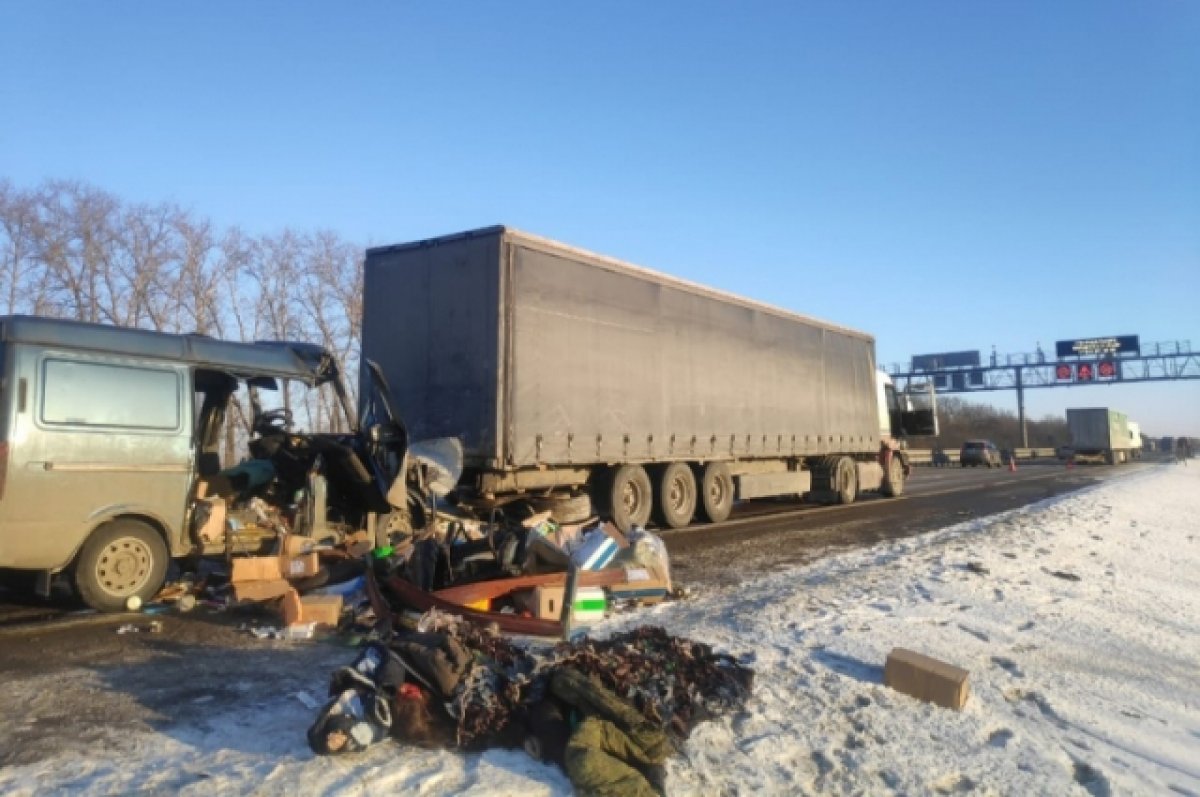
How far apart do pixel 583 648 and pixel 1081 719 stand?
2.76 meters

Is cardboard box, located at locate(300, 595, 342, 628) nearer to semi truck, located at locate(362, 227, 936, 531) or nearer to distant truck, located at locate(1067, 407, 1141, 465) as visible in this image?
semi truck, located at locate(362, 227, 936, 531)

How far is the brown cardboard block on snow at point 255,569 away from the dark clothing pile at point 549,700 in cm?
313

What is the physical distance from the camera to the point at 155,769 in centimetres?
344

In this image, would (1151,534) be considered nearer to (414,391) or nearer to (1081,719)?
(1081,719)

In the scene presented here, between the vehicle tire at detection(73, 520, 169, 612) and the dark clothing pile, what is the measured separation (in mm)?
3596

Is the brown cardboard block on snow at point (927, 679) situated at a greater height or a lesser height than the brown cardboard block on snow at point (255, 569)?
lesser

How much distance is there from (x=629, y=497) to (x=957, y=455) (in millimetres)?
47264

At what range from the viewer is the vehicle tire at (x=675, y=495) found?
1302 cm

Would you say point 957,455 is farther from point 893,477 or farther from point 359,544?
point 359,544

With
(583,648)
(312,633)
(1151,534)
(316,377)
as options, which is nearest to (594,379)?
(316,377)

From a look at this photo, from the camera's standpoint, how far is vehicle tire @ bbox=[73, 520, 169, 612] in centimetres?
637

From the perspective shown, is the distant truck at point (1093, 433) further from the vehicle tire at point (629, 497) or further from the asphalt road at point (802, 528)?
the vehicle tire at point (629, 497)

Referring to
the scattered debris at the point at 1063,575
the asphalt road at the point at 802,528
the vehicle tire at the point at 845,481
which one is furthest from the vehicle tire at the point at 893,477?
the scattered debris at the point at 1063,575

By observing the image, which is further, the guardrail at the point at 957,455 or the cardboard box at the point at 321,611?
the guardrail at the point at 957,455
